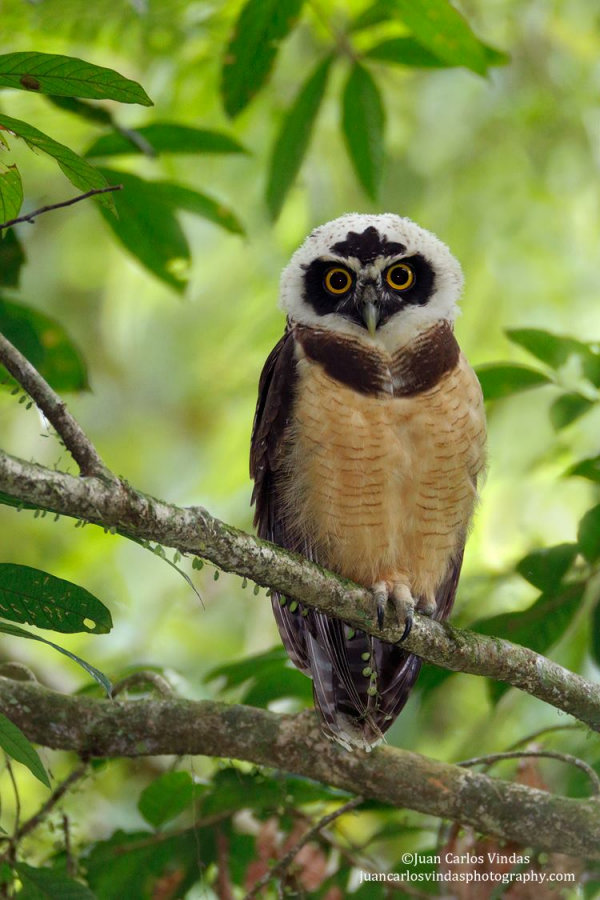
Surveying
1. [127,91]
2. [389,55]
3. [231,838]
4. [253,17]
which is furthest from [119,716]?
[389,55]

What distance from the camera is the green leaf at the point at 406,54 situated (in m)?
3.38

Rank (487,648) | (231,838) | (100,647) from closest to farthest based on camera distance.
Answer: (487,648)
(231,838)
(100,647)

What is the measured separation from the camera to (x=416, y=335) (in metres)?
3.04

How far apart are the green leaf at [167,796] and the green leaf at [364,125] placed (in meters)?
2.02

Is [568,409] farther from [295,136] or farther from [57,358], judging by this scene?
[57,358]

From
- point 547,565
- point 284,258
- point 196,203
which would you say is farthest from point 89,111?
point 284,258

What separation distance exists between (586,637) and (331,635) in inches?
40.5

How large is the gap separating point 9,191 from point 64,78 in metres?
0.26

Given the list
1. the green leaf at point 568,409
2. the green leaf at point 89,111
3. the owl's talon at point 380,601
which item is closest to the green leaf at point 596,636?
the green leaf at point 568,409

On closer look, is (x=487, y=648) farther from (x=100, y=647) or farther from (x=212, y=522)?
(x=100, y=647)

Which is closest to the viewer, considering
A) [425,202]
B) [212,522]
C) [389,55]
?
[212,522]

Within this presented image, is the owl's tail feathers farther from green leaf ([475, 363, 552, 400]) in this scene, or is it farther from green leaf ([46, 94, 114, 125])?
green leaf ([46, 94, 114, 125])

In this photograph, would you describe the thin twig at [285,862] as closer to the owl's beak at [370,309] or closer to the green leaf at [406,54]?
the owl's beak at [370,309]

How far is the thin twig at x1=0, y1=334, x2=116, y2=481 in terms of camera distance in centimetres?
175
